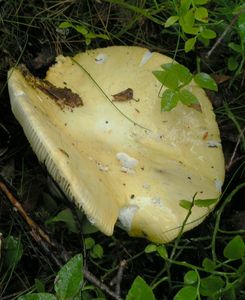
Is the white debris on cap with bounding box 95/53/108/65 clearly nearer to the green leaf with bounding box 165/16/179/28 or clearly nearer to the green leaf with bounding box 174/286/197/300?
the green leaf with bounding box 165/16/179/28

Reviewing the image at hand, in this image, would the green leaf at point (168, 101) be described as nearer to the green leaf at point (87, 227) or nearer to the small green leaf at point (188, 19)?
the small green leaf at point (188, 19)

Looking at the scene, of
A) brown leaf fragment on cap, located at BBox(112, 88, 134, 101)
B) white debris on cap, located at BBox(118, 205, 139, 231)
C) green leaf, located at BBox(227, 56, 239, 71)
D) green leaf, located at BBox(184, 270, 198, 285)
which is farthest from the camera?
green leaf, located at BBox(227, 56, 239, 71)

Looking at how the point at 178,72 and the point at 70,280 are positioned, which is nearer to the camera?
the point at 70,280

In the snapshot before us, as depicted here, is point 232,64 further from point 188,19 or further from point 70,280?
point 70,280

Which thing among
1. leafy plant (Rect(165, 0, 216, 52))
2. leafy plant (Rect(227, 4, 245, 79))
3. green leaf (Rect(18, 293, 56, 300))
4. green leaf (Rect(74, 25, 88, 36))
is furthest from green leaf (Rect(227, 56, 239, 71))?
green leaf (Rect(18, 293, 56, 300))

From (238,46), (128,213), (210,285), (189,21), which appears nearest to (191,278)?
(210,285)

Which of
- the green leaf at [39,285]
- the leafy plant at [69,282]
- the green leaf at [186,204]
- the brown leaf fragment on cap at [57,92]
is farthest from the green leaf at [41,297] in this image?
the brown leaf fragment on cap at [57,92]

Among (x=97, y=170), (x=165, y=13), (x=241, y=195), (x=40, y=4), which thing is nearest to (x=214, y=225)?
(x=241, y=195)
